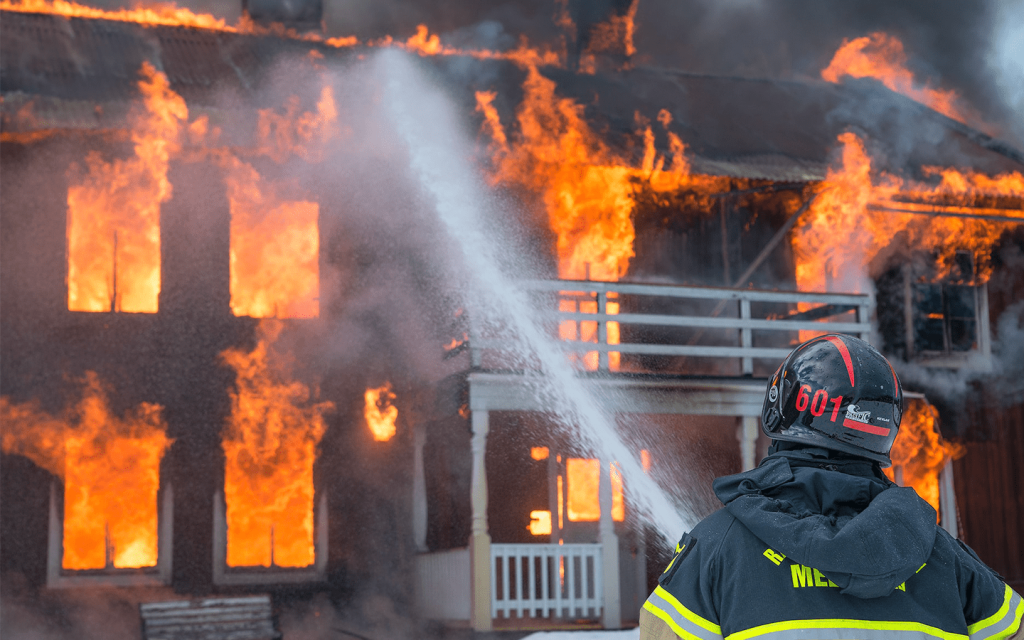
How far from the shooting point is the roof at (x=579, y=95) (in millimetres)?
11547

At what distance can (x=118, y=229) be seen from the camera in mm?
12570

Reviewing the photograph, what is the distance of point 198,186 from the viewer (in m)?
12.6

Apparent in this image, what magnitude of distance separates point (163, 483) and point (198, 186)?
12.1 feet

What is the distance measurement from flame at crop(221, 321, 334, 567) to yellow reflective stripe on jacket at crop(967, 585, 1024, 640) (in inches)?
430

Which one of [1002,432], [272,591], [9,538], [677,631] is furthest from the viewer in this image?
[1002,432]

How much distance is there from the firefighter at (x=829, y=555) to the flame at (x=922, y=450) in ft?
37.6

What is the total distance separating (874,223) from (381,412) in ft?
23.9

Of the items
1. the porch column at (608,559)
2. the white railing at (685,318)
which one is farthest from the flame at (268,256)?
the porch column at (608,559)

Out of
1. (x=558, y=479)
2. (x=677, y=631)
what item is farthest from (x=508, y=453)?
(x=677, y=631)

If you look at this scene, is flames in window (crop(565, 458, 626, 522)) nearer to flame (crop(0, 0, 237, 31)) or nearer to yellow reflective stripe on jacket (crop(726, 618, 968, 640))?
flame (crop(0, 0, 237, 31))

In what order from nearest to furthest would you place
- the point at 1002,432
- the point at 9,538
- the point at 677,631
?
the point at 677,631, the point at 9,538, the point at 1002,432

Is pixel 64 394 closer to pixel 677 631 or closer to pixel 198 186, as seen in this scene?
pixel 198 186

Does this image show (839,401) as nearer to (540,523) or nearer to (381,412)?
(381,412)

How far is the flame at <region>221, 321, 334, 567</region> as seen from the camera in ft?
40.3
